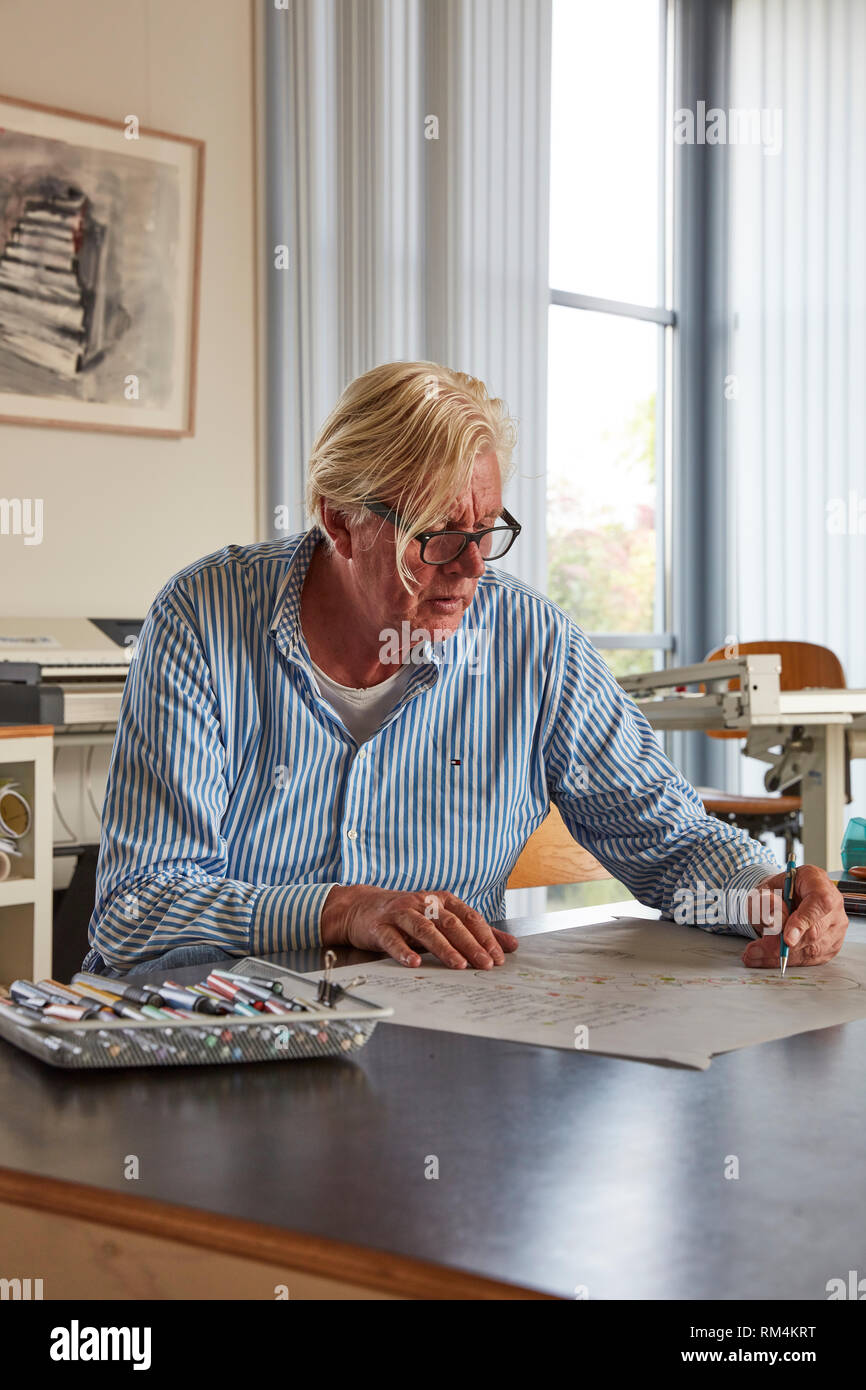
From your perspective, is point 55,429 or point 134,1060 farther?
point 55,429

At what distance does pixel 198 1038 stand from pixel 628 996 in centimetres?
35

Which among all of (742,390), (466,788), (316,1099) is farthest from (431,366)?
(742,390)

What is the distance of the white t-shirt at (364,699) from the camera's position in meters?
1.48

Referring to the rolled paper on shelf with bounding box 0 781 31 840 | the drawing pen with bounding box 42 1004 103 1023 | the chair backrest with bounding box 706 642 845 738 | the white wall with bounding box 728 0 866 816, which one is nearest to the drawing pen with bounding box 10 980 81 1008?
the drawing pen with bounding box 42 1004 103 1023

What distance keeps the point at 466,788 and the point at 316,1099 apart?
0.73 metres

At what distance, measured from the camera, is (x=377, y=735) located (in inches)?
56.1

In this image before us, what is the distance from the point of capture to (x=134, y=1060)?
794 millimetres

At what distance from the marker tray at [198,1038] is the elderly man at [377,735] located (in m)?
0.34

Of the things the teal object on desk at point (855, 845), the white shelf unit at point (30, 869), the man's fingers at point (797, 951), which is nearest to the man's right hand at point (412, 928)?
the man's fingers at point (797, 951)

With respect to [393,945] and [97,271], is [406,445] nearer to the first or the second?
[393,945]

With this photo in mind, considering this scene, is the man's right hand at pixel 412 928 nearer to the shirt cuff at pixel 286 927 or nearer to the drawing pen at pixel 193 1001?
the shirt cuff at pixel 286 927

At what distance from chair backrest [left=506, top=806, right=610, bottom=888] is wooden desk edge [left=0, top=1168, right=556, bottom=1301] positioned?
43.9 inches

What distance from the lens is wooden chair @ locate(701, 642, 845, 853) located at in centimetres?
376
